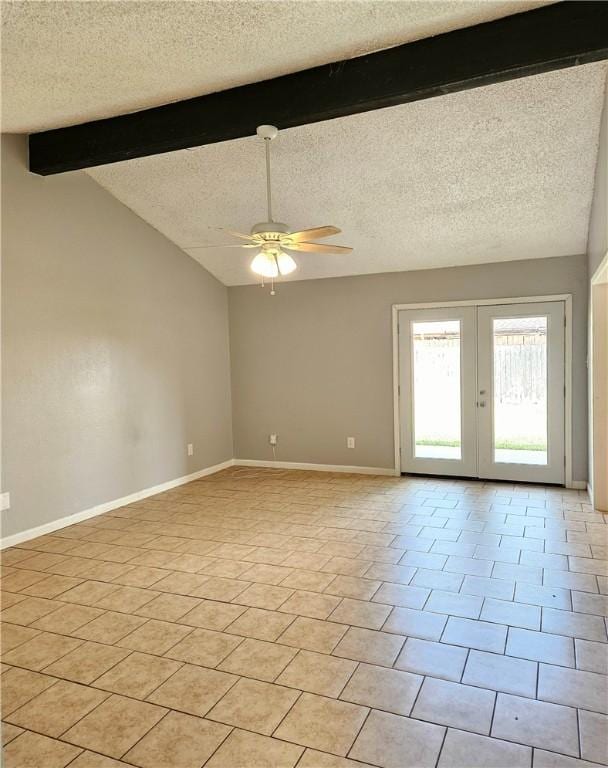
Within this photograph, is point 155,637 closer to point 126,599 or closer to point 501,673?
point 126,599

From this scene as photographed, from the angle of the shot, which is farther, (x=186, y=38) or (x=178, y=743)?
(x=186, y=38)

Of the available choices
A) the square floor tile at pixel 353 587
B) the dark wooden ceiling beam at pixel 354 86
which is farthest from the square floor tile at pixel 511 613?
the dark wooden ceiling beam at pixel 354 86

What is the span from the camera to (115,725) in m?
2.08

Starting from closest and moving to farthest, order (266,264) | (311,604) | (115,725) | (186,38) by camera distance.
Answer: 1. (115,725)
2. (186,38)
3. (311,604)
4. (266,264)

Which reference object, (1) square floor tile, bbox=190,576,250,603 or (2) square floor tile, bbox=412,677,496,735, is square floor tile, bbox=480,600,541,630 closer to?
(2) square floor tile, bbox=412,677,496,735

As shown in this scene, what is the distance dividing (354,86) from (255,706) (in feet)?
10.7

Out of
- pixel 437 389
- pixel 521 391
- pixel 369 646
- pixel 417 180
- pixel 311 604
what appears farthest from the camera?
pixel 437 389

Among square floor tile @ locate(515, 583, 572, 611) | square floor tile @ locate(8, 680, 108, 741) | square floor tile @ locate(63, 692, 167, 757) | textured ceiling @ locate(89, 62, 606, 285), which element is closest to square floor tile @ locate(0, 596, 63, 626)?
square floor tile @ locate(8, 680, 108, 741)

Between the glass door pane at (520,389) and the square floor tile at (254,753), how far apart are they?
14.4 feet

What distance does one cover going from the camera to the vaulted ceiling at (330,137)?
2697 mm

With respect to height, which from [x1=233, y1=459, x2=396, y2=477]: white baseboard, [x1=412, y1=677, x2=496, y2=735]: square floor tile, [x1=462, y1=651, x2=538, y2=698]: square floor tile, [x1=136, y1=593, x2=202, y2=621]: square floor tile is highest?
[x1=233, y1=459, x2=396, y2=477]: white baseboard

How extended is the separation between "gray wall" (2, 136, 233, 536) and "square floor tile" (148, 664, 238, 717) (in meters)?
2.39

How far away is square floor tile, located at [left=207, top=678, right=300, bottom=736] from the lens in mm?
2062

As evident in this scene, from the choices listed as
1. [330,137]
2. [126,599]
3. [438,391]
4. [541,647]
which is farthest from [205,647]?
[438,391]
